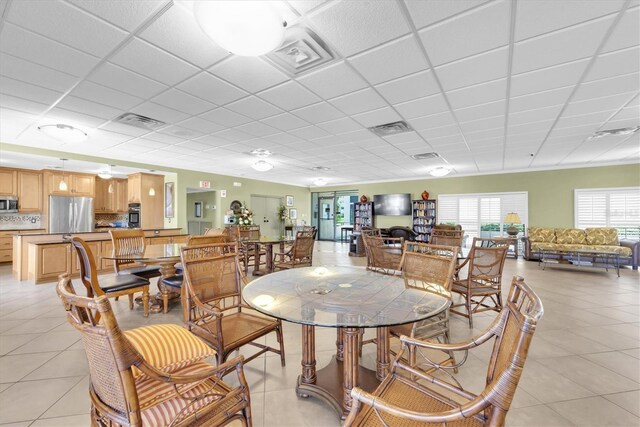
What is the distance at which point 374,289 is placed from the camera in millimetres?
1923

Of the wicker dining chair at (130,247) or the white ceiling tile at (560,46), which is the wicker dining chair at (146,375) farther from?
the white ceiling tile at (560,46)

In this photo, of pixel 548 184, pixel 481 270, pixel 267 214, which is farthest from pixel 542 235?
pixel 267 214

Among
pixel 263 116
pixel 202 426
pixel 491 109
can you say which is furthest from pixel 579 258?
pixel 202 426

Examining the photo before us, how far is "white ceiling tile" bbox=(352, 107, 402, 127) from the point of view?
355 cm

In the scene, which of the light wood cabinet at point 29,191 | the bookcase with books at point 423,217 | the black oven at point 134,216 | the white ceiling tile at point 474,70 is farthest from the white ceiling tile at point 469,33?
the light wood cabinet at point 29,191

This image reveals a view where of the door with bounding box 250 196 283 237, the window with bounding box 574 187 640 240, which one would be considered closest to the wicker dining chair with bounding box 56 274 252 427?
the door with bounding box 250 196 283 237

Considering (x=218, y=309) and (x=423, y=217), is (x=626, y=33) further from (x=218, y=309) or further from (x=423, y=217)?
(x=423, y=217)

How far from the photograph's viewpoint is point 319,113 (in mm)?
3561

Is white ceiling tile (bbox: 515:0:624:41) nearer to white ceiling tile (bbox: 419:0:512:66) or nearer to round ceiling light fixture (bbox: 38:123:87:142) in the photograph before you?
white ceiling tile (bbox: 419:0:512:66)

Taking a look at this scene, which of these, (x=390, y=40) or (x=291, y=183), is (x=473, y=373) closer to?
(x=390, y=40)

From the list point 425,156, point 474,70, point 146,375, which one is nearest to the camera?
point 146,375

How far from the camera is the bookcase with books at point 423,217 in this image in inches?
376

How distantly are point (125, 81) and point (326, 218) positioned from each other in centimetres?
1057

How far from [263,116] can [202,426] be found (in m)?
3.38
